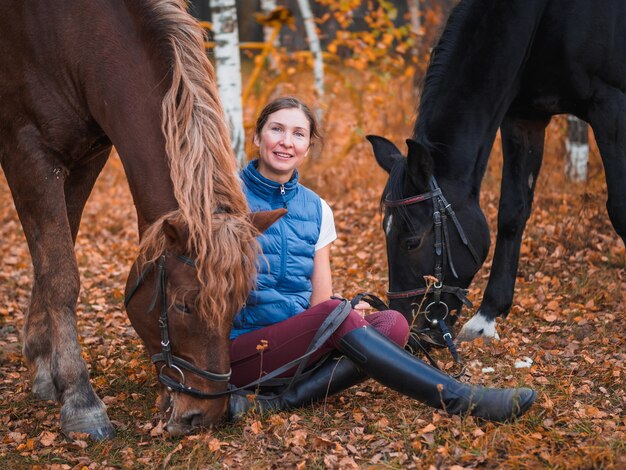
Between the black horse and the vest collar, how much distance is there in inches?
27.0

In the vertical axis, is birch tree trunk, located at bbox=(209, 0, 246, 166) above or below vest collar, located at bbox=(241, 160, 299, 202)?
above

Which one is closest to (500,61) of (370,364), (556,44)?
(556,44)

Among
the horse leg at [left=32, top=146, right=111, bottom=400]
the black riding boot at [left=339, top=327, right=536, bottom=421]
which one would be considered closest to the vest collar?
the black riding boot at [left=339, top=327, right=536, bottom=421]

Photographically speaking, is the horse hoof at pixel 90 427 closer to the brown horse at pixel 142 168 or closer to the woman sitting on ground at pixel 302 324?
the brown horse at pixel 142 168

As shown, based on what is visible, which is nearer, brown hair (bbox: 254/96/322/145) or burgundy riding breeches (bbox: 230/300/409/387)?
burgundy riding breeches (bbox: 230/300/409/387)

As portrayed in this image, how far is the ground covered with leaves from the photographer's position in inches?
117

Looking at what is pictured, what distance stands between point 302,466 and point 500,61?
2.63 meters

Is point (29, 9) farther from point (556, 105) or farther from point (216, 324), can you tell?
point (556, 105)

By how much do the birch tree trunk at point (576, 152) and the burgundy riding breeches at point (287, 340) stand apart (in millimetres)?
5006

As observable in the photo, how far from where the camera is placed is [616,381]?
3.67 metres

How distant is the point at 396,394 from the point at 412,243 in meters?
0.83

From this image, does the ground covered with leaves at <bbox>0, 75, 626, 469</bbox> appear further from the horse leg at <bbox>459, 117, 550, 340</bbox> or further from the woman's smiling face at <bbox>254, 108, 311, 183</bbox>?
the woman's smiling face at <bbox>254, 108, 311, 183</bbox>

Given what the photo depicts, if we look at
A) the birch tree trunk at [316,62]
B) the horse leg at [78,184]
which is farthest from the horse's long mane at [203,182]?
the birch tree trunk at [316,62]

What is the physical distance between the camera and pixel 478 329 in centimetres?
448
